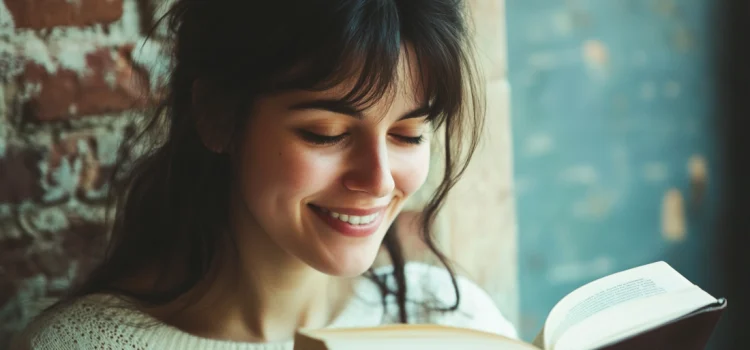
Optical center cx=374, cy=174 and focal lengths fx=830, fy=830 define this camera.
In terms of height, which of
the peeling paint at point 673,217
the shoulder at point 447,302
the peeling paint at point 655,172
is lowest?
the peeling paint at point 673,217

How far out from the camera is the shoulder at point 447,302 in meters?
1.22

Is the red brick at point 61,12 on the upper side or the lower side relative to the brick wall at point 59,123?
upper

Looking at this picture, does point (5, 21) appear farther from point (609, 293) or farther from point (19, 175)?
point (609, 293)

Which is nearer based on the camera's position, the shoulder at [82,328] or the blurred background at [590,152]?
the shoulder at [82,328]

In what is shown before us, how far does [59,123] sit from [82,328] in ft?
0.91

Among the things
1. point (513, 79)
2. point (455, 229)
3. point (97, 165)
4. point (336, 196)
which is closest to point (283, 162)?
point (336, 196)

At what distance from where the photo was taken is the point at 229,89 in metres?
0.93

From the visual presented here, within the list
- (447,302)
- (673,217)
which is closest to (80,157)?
(447,302)

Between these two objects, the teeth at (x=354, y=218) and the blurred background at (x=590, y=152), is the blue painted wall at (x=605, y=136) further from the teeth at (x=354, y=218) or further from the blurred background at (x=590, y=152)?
the teeth at (x=354, y=218)

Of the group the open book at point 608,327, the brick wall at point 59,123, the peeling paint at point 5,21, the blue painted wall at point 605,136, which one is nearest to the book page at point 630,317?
the open book at point 608,327

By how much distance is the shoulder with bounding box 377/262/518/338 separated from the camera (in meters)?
1.22

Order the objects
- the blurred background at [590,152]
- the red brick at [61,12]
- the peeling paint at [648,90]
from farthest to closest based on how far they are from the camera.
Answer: the peeling paint at [648,90], the blurred background at [590,152], the red brick at [61,12]

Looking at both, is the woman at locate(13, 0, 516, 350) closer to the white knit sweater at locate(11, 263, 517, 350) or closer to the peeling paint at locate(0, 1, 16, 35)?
the white knit sweater at locate(11, 263, 517, 350)

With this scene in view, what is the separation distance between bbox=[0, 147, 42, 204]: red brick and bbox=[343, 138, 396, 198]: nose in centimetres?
45
